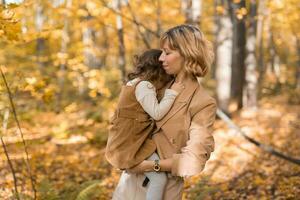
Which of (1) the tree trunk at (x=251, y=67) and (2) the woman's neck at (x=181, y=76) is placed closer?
(2) the woman's neck at (x=181, y=76)

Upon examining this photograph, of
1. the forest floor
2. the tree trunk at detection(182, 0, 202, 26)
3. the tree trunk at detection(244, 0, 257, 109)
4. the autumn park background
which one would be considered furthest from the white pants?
the tree trunk at detection(244, 0, 257, 109)

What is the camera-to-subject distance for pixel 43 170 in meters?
8.20

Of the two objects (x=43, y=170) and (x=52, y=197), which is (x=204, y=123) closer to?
(x=52, y=197)

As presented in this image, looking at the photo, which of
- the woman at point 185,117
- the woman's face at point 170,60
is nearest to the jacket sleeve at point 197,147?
the woman at point 185,117

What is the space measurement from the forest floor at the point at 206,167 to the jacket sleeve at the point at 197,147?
2695mm

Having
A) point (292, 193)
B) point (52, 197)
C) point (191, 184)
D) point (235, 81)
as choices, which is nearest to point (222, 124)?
point (235, 81)

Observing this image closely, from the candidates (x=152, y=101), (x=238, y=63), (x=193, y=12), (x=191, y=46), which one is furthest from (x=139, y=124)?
(x=238, y=63)

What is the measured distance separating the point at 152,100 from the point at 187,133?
12.1 inches

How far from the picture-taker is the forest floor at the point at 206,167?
19.7 feet

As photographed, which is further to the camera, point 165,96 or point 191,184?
point 191,184

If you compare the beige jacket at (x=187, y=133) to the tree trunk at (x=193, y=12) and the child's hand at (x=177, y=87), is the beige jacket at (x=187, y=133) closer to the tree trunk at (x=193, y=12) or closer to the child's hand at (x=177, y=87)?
the child's hand at (x=177, y=87)

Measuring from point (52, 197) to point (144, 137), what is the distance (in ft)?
9.37

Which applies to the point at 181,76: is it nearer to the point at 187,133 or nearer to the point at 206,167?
the point at 187,133

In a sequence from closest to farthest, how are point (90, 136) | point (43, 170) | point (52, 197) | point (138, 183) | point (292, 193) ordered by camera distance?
point (138, 183), point (52, 197), point (292, 193), point (43, 170), point (90, 136)
